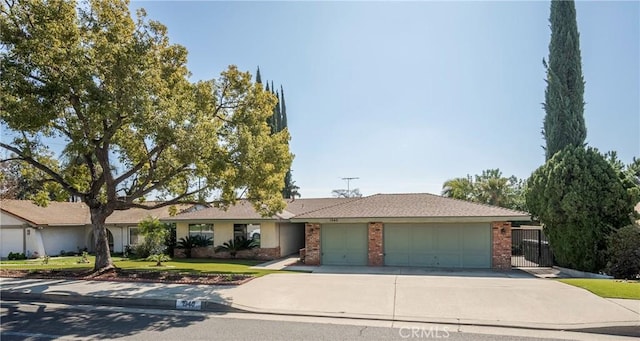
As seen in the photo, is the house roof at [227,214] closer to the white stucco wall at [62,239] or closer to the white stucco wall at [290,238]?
the white stucco wall at [290,238]

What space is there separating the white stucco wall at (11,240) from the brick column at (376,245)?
21.6 m

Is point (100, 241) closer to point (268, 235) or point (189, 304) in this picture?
point (189, 304)

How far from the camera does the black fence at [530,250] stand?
19109mm

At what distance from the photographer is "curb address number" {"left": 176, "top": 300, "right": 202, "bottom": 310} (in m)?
9.23

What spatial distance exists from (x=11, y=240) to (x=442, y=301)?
2713cm

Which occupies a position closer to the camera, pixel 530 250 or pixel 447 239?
pixel 447 239

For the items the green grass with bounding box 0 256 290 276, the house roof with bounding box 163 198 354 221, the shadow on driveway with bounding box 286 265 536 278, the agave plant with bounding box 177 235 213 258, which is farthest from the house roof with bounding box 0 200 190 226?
the shadow on driveway with bounding box 286 265 536 278

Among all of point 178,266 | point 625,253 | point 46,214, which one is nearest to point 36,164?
point 178,266

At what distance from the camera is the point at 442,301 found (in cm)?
942

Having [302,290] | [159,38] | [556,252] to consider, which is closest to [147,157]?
[159,38]

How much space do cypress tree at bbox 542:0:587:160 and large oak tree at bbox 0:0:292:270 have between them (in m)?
12.8

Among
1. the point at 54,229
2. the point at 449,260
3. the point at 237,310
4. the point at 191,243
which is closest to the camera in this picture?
the point at 237,310

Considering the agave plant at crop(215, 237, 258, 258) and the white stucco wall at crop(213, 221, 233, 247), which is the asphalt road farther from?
the white stucco wall at crop(213, 221, 233, 247)

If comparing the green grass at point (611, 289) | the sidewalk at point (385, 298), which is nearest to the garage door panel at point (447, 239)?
the sidewalk at point (385, 298)
